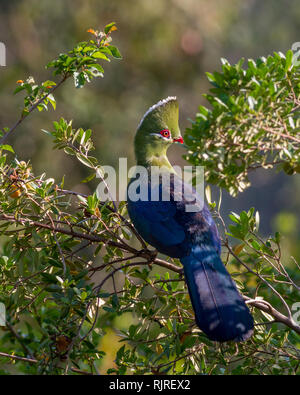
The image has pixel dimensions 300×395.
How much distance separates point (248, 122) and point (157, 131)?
796 millimetres

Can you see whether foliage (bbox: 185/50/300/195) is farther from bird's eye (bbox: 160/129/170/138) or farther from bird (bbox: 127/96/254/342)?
bird's eye (bbox: 160/129/170/138)

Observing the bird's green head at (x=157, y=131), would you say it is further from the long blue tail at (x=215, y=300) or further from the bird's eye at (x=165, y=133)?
the long blue tail at (x=215, y=300)

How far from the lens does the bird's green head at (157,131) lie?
236cm

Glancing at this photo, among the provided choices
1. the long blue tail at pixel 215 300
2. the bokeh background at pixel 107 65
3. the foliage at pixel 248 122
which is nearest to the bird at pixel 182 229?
the long blue tail at pixel 215 300

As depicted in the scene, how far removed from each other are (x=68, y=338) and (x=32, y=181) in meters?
0.57

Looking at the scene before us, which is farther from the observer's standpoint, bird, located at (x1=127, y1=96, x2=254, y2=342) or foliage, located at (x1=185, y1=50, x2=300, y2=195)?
bird, located at (x1=127, y1=96, x2=254, y2=342)

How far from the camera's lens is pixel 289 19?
10.6 meters

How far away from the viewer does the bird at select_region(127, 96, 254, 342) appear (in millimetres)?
1752

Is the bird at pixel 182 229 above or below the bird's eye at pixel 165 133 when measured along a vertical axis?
below

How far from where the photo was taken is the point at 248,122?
165 centimetres

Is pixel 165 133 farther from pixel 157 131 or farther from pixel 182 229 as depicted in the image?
pixel 182 229

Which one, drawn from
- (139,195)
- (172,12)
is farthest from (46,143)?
(139,195)

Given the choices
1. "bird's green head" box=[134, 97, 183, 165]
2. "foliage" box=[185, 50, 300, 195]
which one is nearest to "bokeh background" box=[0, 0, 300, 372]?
"bird's green head" box=[134, 97, 183, 165]

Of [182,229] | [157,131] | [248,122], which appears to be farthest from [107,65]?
[248,122]
